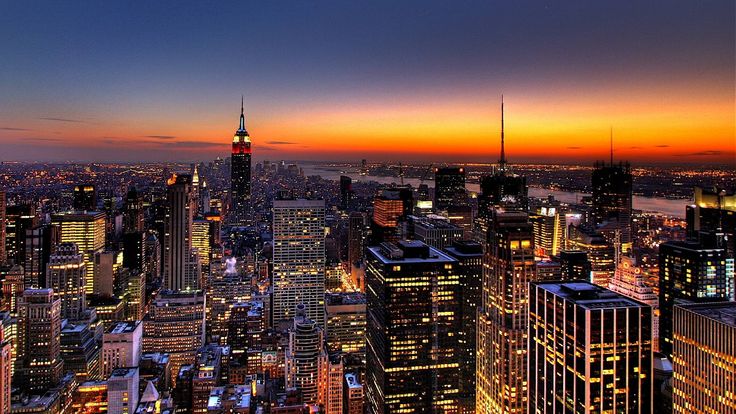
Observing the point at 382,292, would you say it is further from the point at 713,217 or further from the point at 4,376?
the point at 4,376

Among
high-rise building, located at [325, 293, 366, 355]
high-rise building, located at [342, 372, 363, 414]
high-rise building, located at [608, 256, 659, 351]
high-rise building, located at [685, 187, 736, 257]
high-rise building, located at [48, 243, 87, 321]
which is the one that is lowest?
high-rise building, located at [342, 372, 363, 414]

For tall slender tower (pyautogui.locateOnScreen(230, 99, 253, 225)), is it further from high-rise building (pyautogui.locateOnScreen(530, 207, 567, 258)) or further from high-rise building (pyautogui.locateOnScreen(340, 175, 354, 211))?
high-rise building (pyautogui.locateOnScreen(530, 207, 567, 258))

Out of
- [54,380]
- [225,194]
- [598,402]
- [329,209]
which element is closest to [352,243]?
[329,209]

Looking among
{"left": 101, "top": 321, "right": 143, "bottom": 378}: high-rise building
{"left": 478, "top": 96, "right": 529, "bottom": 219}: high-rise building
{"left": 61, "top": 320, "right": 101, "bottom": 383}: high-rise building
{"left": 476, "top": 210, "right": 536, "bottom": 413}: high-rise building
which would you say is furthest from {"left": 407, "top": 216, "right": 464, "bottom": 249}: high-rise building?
{"left": 61, "top": 320, "right": 101, "bottom": 383}: high-rise building

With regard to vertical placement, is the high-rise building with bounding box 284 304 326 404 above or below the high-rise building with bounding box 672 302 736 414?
below

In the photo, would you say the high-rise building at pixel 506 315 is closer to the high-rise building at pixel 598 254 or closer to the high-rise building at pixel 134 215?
the high-rise building at pixel 598 254

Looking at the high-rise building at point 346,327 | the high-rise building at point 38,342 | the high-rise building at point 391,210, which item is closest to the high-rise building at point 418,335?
the high-rise building at point 346,327

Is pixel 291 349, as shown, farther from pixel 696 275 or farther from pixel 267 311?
pixel 696 275
